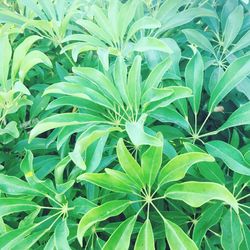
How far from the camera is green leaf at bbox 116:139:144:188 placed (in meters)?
0.75

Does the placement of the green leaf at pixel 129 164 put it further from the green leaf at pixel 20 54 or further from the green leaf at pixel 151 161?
the green leaf at pixel 20 54

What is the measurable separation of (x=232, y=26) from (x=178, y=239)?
58cm

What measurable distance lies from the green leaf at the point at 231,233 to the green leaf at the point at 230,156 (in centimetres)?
9

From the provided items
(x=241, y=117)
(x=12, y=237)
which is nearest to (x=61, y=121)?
(x=12, y=237)

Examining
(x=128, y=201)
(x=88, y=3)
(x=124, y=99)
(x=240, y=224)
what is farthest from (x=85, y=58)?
(x=240, y=224)

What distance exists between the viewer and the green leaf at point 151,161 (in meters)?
0.76

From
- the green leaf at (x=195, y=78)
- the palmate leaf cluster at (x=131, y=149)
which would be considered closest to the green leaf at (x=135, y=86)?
the palmate leaf cluster at (x=131, y=149)

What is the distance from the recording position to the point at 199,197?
2.35ft

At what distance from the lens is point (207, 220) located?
0.82 m

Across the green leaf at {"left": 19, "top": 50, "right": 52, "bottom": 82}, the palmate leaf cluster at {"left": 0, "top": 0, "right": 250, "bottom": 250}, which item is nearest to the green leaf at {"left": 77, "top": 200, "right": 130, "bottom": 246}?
the palmate leaf cluster at {"left": 0, "top": 0, "right": 250, "bottom": 250}

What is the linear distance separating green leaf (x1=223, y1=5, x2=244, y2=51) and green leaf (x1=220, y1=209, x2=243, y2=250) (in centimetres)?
45

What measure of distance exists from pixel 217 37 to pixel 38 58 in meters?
0.48

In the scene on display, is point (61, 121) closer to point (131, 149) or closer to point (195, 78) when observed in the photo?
point (131, 149)

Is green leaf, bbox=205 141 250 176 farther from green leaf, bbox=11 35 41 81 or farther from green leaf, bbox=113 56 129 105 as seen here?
green leaf, bbox=11 35 41 81
